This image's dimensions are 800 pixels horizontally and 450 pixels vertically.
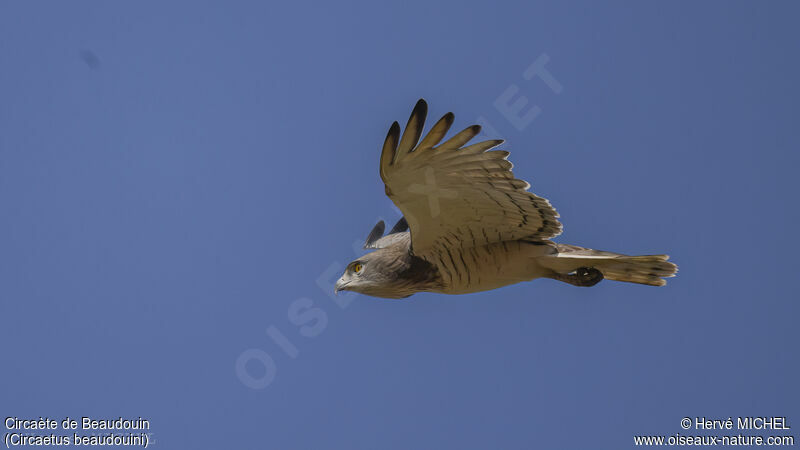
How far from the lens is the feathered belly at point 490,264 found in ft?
23.2

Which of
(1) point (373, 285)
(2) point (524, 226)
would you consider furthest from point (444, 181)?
(1) point (373, 285)

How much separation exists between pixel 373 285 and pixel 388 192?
116 cm

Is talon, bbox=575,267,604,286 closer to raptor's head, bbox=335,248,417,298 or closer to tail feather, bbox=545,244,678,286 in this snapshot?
tail feather, bbox=545,244,678,286

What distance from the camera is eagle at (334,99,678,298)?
6.09 metres

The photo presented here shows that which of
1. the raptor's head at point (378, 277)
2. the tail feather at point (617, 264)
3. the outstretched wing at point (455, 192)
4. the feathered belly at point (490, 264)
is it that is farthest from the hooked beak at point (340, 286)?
the tail feather at point (617, 264)

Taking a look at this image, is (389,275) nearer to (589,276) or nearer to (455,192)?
(455,192)

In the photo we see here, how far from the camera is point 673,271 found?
7.34m

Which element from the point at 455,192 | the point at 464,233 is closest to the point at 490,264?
the point at 464,233

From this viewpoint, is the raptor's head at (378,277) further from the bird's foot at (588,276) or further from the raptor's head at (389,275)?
the bird's foot at (588,276)

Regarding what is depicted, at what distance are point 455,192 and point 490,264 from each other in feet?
3.18

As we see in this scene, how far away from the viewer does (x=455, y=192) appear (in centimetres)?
643

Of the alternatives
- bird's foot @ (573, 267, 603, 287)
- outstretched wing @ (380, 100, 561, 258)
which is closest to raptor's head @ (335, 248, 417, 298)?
outstretched wing @ (380, 100, 561, 258)

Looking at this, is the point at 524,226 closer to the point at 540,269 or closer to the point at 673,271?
the point at 540,269

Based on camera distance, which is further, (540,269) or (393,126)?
(540,269)
